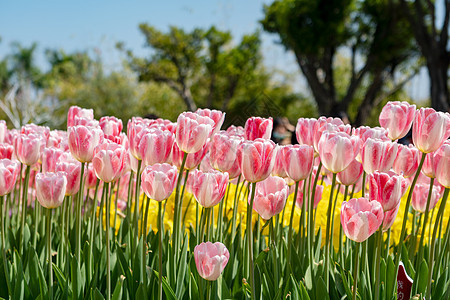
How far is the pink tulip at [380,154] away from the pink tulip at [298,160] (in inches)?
5.2

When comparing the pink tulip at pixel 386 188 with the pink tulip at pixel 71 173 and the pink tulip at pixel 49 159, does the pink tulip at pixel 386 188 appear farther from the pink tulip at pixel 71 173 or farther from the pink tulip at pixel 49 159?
the pink tulip at pixel 49 159

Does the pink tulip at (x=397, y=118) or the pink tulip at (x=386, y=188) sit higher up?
the pink tulip at (x=397, y=118)

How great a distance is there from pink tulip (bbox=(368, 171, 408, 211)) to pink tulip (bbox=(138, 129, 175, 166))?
0.48 m

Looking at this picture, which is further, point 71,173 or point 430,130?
point 71,173

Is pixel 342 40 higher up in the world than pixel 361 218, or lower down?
higher up

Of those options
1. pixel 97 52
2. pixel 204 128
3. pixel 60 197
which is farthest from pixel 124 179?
pixel 97 52

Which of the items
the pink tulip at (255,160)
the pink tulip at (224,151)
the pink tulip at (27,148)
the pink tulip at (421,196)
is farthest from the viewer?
the pink tulip at (421,196)

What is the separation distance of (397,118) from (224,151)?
0.48 metres

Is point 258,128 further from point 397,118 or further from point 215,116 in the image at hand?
point 397,118

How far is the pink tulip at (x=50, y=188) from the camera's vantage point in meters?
1.25

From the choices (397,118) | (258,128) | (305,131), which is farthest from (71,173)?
(397,118)

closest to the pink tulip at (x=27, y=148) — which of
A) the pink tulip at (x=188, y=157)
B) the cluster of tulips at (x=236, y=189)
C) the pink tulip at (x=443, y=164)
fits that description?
the cluster of tulips at (x=236, y=189)

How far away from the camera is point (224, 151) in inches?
50.6

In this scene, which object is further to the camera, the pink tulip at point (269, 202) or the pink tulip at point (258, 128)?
the pink tulip at point (258, 128)
